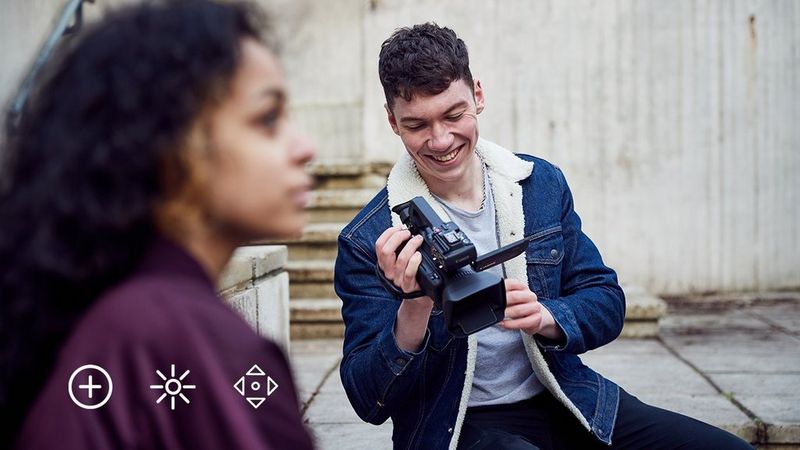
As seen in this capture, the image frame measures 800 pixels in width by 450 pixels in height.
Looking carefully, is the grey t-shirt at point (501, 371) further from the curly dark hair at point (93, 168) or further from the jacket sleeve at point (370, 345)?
the curly dark hair at point (93, 168)

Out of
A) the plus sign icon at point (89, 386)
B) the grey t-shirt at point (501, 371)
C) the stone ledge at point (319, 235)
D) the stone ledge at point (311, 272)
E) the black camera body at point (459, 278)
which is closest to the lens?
the plus sign icon at point (89, 386)

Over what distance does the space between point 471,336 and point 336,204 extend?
351cm

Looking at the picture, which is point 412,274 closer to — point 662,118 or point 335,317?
point 335,317

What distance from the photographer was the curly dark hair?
0.82 metres

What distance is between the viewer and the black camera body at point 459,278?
5.05 ft

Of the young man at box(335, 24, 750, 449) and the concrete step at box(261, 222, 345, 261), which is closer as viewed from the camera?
the young man at box(335, 24, 750, 449)

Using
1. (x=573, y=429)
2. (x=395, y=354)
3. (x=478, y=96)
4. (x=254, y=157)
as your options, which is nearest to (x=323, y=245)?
(x=478, y=96)

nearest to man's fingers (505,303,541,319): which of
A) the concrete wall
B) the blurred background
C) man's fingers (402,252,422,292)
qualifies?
man's fingers (402,252,422,292)

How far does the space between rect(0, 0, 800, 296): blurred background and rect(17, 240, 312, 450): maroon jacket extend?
4.84 meters

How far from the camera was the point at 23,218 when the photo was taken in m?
0.84

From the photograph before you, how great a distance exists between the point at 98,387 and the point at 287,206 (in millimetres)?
277

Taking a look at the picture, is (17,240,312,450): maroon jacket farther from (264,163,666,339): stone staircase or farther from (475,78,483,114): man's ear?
(264,163,666,339): stone staircase

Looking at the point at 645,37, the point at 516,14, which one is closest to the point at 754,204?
the point at 645,37

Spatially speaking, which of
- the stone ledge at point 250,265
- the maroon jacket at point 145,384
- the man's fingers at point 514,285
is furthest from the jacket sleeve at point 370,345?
the maroon jacket at point 145,384
